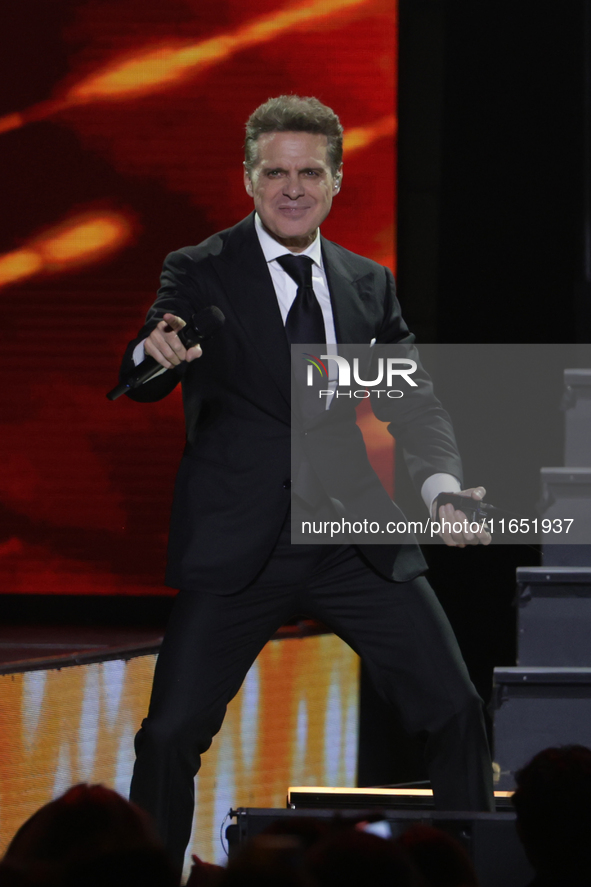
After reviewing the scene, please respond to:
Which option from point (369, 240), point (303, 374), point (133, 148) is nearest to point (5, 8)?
point (133, 148)

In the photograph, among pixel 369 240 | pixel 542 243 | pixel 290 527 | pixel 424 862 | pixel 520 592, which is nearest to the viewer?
pixel 424 862

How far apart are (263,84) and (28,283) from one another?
1075 millimetres

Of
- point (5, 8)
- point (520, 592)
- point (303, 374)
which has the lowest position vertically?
point (520, 592)

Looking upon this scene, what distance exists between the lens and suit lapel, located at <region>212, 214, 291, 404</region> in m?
2.12

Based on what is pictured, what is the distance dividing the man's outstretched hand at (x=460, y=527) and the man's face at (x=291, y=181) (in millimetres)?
623

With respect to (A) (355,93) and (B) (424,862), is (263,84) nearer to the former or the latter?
(A) (355,93)

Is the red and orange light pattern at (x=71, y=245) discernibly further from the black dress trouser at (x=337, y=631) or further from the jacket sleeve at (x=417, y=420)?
the black dress trouser at (x=337, y=631)

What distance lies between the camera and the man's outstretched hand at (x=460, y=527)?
2035mm

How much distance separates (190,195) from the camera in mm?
3822

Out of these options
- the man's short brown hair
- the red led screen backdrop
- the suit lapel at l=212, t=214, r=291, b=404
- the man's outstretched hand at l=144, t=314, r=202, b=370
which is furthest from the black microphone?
the red led screen backdrop

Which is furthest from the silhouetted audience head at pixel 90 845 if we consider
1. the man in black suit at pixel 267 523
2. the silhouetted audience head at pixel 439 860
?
the man in black suit at pixel 267 523

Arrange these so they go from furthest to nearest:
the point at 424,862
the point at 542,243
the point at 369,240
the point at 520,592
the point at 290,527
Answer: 1. the point at 369,240
2. the point at 542,243
3. the point at 520,592
4. the point at 290,527
5. the point at 424,862

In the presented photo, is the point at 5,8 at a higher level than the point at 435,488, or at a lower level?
higher

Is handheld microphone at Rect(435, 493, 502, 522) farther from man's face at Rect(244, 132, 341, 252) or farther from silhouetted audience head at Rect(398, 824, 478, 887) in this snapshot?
silhouetted audience head at Rect(398, 824, 478, 887)
